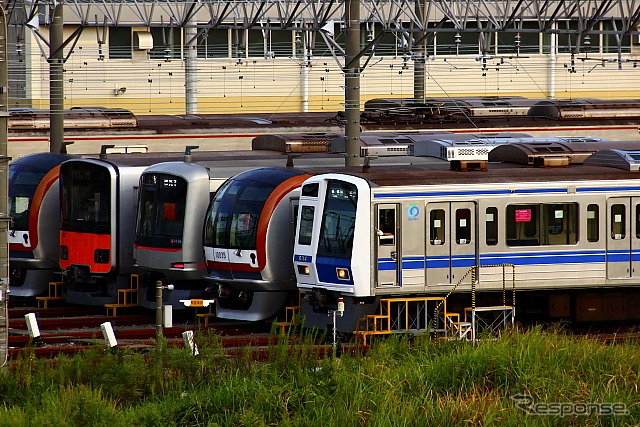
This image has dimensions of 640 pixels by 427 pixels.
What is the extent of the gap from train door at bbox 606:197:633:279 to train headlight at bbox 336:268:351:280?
11.8 ft

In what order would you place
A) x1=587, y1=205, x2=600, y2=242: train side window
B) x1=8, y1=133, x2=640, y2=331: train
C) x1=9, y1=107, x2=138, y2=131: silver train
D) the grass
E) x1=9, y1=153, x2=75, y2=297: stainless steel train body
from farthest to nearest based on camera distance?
x1=9, y1=107, x2=138, y2=131: silver train → x1=9, y1=153, x2=75, y2=297: stainless steel train body → x1=587, y1=205, x2=600, y2=242: train side window → x1=8, y1=133, x2=640, y2=331: train → the grass

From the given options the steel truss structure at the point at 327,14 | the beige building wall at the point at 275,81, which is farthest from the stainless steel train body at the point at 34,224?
the beige building wall at the point at 275,81

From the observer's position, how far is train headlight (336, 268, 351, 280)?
56.6 ft

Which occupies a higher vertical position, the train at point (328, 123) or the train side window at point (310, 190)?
the train at point (328, 123)

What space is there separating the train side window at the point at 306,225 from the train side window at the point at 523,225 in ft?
8.37

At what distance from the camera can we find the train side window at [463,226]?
17.7m

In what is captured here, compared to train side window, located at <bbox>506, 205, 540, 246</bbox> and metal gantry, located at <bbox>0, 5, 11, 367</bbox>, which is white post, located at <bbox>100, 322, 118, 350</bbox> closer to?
metal gantry, located at <bbox>0, 5, 11, 367</bbox>

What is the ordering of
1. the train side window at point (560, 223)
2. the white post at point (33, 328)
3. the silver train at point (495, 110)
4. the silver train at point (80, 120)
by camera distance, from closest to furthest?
1. the white post at point (33, 328)
2. the train side window at point (560, 223)
3. the silver train at point (80, 120)
4. the silver train at point (495, 110)

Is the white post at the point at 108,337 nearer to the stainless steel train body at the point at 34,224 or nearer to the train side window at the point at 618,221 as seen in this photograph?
the stainless steel train body at the point at 34,224

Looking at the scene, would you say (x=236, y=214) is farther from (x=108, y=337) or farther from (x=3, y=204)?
(x=3, y=204)

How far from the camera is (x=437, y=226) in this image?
1762 cm

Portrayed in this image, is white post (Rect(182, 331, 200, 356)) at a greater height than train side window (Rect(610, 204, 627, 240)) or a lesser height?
lesser

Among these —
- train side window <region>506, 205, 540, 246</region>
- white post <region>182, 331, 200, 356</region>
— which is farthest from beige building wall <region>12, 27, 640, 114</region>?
white post <region>182, 331, 200, 356</region>

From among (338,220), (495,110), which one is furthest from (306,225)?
(495,110)
